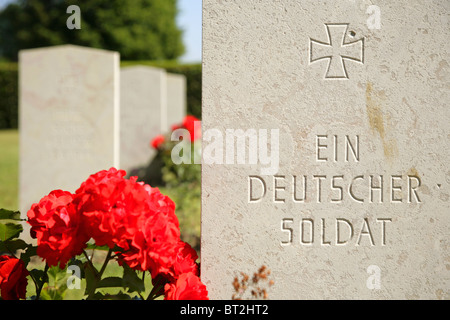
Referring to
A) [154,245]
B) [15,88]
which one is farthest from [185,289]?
[15,88]

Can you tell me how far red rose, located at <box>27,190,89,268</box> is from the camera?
1.55 m

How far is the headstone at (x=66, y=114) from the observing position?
14.8 feet

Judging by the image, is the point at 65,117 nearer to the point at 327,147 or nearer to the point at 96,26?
the point at 327,147

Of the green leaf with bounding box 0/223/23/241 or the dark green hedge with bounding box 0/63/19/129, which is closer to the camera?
the green leaf with bounding box 0/223/23/241

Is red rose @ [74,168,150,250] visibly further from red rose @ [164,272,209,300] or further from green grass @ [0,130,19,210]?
green grass @ [0,130,19,210]

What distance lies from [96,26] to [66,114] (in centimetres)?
2171

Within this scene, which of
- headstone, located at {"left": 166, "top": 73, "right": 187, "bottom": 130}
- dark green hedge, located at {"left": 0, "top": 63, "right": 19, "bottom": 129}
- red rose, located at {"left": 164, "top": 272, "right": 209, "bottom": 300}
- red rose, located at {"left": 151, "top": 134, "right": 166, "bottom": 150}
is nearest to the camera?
red rose, located at {"left": 164, "top": 272, "right": 209, "bottom": 300}

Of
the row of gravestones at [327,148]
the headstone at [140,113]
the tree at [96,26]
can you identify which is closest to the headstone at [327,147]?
the row of gravestones at [327,148]

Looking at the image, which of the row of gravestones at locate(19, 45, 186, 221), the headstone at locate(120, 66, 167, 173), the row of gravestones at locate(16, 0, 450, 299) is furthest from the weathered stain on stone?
the headstone at locate(120, 66, 167, 173)

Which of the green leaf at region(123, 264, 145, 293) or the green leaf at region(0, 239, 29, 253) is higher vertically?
the green leaf at region(0, 239, 29, 253)

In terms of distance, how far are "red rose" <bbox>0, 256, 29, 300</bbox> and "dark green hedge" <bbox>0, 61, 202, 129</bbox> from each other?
1570 centimetres

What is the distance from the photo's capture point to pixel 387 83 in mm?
1821

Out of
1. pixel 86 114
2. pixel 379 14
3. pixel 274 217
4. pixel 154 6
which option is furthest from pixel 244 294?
pixel 154 6

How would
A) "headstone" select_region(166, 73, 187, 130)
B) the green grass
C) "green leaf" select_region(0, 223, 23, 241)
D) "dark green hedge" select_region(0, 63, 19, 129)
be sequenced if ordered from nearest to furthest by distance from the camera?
"green leaf" select_region(0, 223, 23, 241)
the green grass
"headstone" select_region(166, 73, 187, 130)
"dark green hedge" select_region(0, 63, 19, 129)
